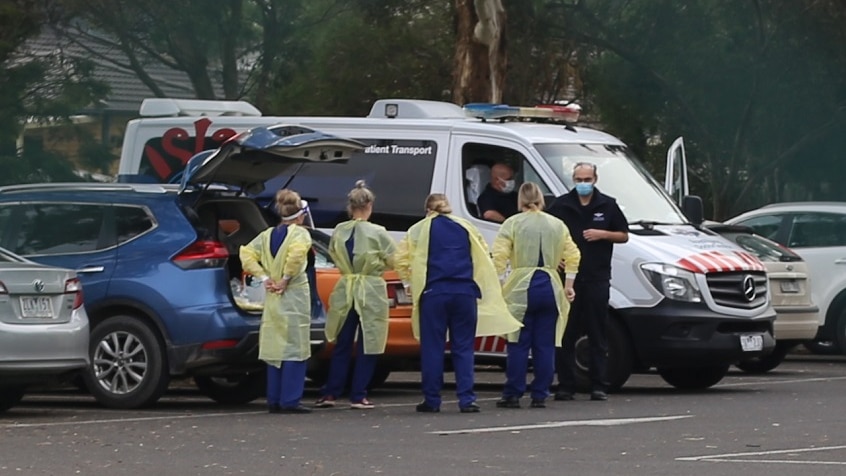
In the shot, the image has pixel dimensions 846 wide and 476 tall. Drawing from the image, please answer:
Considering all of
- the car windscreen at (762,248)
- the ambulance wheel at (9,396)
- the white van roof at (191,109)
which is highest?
the white van roof at (191,109)

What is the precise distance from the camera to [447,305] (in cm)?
1345

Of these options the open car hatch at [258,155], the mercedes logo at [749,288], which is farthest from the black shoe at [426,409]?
the mercedes logo at [749,288]

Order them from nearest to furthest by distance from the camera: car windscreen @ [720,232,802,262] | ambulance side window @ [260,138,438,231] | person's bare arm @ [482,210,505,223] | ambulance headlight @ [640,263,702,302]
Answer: ambulance headlight @ [640,263,702,302] < person's bare arm @ [482,210,505,223] < ambulance side window @ [260,138,438,231] < car windscreen @ [720,232,802,262]

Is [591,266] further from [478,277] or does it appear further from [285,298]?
[285,298]

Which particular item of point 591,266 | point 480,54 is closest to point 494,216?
point 591,266

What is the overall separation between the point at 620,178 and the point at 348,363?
339 centimetres

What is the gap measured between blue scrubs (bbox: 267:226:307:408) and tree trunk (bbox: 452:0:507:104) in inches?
437

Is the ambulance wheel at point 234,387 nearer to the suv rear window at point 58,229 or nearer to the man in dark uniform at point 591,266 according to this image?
the suv rear window at point 58,229

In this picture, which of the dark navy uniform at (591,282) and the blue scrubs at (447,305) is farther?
the dark navy uniform at (591,282)

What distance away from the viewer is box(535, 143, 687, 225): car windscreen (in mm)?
15594

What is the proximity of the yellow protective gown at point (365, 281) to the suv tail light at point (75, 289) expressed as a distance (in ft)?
6.15

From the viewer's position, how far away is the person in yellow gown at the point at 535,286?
13.8m

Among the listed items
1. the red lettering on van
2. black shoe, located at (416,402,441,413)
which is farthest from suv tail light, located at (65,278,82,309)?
the red lettering on van

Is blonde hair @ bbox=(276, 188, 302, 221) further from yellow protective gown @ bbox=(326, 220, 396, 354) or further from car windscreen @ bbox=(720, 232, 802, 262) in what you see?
car windscreen @ bbox=(720, 232, 802, 262)
